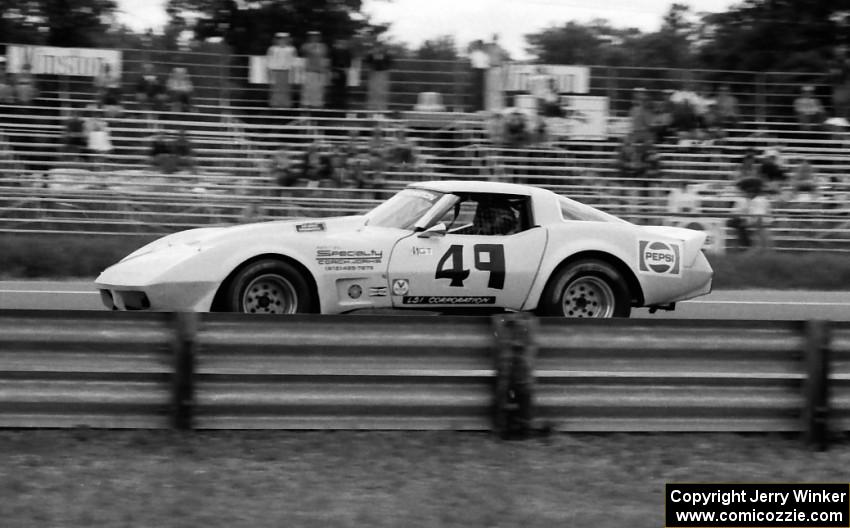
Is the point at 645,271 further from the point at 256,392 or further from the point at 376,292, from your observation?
the point at 256,392

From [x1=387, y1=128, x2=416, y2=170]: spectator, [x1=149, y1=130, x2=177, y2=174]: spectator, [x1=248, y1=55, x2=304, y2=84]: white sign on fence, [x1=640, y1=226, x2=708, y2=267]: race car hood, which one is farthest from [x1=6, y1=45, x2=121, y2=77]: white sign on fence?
[x1=640, y1=226, x2=708, y2=267]: race car hood

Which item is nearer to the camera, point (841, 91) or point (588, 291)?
point (588, 291)

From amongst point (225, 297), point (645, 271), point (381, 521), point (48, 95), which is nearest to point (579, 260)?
point (645, 271)

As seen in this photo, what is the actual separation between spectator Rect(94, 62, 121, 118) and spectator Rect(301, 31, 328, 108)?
266 cm

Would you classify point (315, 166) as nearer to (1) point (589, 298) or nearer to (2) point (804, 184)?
(2) point (804, 184)

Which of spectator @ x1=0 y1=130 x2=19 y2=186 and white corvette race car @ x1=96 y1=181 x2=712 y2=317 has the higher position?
spectator @ x1=0 y1=130 x2=19 y2=186

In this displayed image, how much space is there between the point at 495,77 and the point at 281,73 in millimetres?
3186

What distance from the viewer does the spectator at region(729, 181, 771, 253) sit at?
15.7 meters

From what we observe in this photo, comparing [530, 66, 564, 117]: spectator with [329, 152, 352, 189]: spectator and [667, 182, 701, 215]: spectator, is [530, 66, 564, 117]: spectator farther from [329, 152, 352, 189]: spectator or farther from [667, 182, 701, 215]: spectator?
[329, 152, 352, 189]: spectator

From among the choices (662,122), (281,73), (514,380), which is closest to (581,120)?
(662,122)

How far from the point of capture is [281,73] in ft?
54.8

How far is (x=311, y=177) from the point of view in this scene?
50.9 feet

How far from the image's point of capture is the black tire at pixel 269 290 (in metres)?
8.02

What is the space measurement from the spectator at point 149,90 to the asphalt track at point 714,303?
15.3ft
